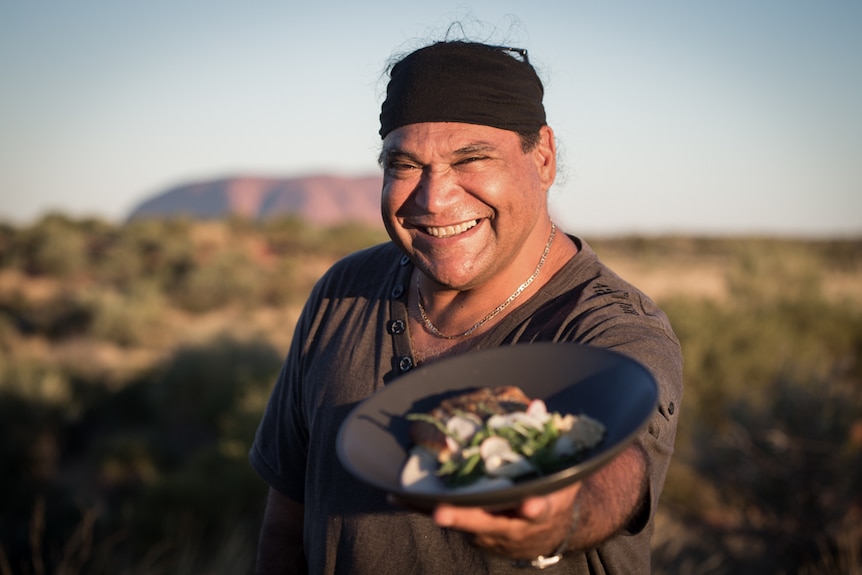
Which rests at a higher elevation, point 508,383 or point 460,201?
point 460,201

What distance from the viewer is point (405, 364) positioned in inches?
80.7

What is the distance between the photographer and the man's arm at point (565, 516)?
1.17 metres

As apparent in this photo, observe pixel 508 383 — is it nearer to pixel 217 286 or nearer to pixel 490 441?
pixel 490 441

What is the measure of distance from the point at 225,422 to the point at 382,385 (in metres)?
7.47

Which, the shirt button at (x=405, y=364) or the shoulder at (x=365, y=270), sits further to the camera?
the shoulder at (x=365, y=270)

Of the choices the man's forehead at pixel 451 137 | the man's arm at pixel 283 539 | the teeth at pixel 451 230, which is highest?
the man's forehead at pixel 451 137

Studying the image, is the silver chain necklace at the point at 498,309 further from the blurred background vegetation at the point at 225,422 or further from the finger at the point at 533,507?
the blurred background vegetation at the point at 225,422

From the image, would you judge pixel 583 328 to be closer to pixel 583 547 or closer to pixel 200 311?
pixel 583 547

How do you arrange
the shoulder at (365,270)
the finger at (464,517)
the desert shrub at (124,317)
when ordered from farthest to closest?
1. the desert shrub at (124,317)
2. the shoulder at (365,270)
3. the finger at (464,517)

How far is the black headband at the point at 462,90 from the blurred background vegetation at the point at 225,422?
328 cm

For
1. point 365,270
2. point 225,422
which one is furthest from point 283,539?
point 225,422

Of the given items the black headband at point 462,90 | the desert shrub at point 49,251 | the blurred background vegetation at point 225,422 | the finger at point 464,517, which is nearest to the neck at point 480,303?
the black headband at point 462,90

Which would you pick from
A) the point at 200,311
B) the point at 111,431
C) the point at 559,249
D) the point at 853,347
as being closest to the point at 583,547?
the point at 559,249

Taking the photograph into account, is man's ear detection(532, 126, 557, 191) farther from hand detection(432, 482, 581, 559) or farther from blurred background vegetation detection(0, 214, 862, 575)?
blurred background vegetation detection(0, 214, 862, 575)
